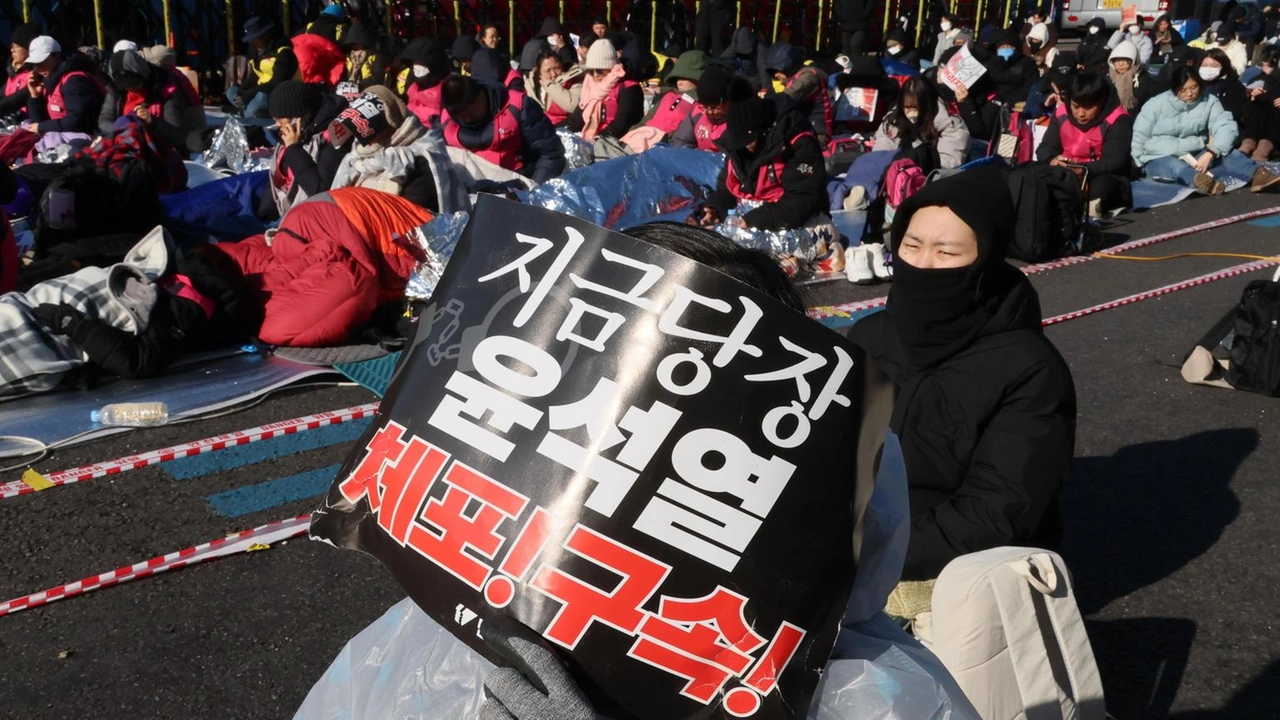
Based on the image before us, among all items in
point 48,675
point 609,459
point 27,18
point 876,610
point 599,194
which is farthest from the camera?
point 27,18

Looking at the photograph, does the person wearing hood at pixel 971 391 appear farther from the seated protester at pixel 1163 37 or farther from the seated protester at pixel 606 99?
the seated protester at pixel 1163 37

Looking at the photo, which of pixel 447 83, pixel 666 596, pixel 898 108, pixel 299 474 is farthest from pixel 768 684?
pixel 898 108

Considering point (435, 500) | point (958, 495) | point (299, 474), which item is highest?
point (435, 500)

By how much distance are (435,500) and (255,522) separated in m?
3.08

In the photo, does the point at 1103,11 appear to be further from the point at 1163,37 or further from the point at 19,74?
the point at 19,74

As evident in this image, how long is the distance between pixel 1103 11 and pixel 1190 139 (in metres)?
16.3

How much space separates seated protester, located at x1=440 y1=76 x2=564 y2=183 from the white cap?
4.37m

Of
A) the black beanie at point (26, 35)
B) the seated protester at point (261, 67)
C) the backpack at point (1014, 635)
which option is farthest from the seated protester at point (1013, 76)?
the backpack at point (1014, 635)

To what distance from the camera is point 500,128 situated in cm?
826

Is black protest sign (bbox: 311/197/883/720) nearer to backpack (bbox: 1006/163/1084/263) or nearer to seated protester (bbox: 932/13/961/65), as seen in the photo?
backpack (bbox: 1006/163/1084/263)

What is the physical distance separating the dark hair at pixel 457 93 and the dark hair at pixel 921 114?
3.20 meters

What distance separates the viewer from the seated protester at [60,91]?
9484mm

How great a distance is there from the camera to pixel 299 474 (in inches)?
175

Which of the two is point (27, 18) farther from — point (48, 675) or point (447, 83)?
point (48, 675)
